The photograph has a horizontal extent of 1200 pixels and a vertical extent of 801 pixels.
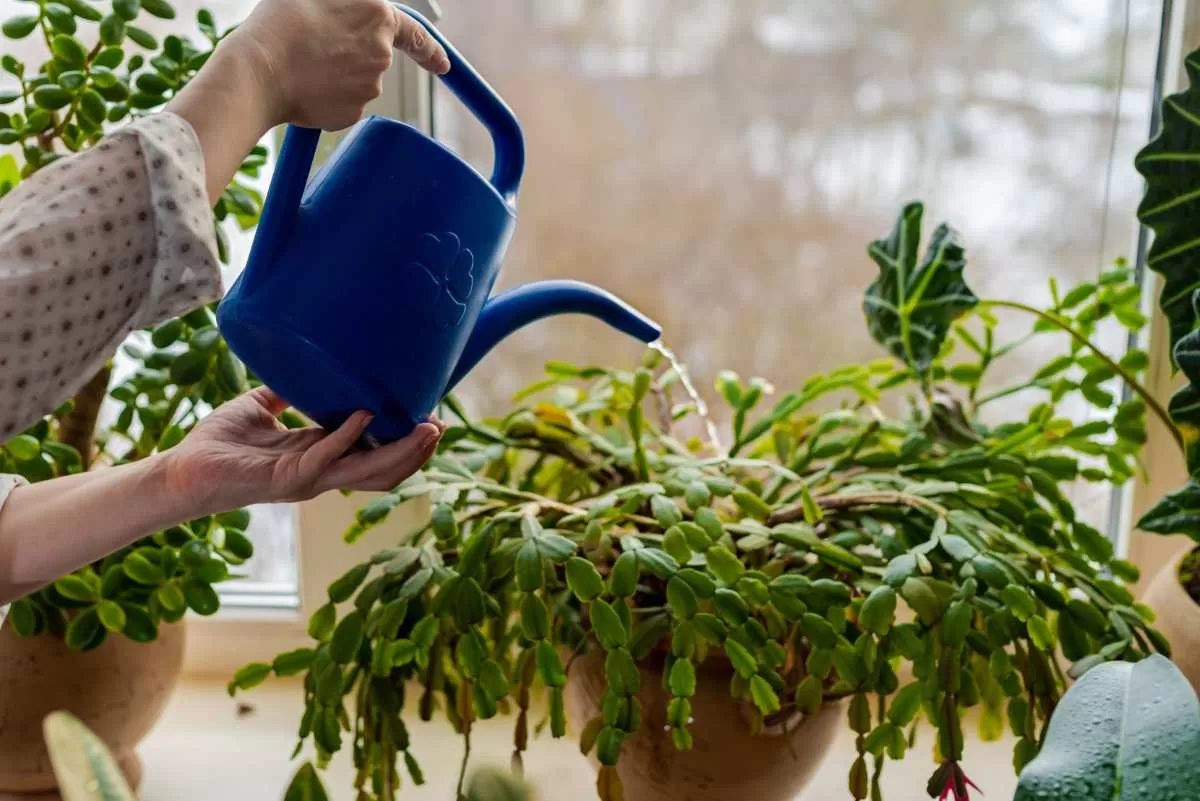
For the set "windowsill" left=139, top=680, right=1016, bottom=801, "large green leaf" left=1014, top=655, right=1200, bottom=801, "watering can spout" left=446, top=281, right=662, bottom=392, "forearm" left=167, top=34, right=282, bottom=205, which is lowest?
"windowsill" left=139, top=680, right=1016, bottom=801

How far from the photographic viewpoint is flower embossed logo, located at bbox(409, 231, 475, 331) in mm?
550

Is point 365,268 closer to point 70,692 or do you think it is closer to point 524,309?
point 524,309

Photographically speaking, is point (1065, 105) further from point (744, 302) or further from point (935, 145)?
point (744, 302)

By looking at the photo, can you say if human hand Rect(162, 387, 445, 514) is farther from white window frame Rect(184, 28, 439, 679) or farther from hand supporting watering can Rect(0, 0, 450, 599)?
white window frame Rect(184, 28, 439, 679)

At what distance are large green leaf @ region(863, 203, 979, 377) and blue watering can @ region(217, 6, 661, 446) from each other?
500 millimetres

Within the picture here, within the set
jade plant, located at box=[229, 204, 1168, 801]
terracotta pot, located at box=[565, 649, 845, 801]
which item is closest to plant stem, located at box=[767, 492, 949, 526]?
jade plant, located at box=[229, 204, 1168, 801]

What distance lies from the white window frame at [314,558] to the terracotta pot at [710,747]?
0.42 metres

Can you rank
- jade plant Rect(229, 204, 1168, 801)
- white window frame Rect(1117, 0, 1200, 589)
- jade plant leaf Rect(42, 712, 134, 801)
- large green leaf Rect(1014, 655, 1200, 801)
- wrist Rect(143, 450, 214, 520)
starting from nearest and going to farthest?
jade plant leaf Rect(42, 712, 134, 801), large green leaf Rect(1014, 655, 1200, 801), wrist Rect(143, 450, 214, 520), jade plant Rect(229, 204, 1168, 801), white window frame Rect(1117, 0, 1200, 589)

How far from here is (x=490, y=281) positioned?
0.60m

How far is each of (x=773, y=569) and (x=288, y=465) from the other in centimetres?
39

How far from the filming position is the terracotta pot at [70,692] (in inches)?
34.5

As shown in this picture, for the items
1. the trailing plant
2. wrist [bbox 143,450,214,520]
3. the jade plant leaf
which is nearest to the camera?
the jade plant leaf

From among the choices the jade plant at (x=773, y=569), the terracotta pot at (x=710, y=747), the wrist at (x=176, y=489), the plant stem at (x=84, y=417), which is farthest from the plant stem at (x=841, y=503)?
the plant stem at (x=84, y=417)

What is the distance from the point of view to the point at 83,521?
0.62 meters
